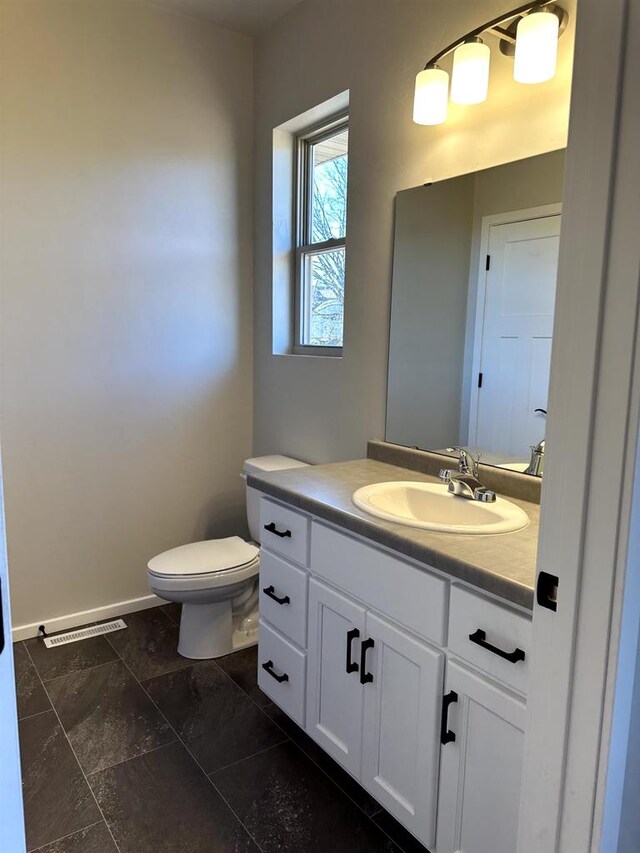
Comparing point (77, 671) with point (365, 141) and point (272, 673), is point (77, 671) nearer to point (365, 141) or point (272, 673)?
point (272, 673)

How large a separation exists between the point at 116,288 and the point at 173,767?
6.12ft

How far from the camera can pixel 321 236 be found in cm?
280

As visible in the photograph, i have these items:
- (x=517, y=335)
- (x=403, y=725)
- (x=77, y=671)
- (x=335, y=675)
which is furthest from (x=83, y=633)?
(x=517, y=335)

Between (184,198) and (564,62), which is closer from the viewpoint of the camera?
(564,62)

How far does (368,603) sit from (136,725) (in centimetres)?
104

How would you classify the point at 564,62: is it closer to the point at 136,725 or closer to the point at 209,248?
the point at 209,248

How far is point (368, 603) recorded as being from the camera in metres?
1.53

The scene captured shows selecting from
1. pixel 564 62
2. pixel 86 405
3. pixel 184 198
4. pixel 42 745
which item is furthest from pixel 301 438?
pixel 564 62

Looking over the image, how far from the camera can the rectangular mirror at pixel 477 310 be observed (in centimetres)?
170

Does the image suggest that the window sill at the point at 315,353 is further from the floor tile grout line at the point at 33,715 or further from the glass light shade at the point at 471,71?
the floor tile grout line at the point at 33,715

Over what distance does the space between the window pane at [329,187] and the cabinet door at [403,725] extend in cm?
183

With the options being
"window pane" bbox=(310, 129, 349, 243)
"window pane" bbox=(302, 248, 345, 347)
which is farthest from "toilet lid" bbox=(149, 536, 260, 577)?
"window pane" bbox=(310, 129, 349, 243)

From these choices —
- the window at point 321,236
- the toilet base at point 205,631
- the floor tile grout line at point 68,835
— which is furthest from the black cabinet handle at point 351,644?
the window at point 321,236

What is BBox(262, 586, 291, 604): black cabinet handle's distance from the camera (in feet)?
6.12
